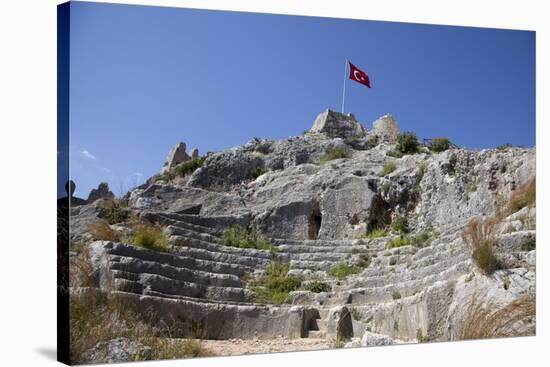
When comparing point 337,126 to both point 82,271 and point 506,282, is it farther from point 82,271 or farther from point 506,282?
point 82,271

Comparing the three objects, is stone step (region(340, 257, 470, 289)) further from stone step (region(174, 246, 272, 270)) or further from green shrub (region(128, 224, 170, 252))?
green shrub (region(128, 224, 170, 252))

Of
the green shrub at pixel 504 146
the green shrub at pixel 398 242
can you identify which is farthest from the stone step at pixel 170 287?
the green shrub at pixel 504 146

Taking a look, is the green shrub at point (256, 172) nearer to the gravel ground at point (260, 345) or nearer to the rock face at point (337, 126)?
the rock face at point (337, 126)

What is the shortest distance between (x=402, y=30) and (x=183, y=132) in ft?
12.9

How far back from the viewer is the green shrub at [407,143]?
43.3 ft

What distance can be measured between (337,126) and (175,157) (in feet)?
10.1

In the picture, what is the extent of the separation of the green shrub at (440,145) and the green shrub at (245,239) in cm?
310

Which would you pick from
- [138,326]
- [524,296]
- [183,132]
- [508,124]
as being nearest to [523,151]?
[508,124]

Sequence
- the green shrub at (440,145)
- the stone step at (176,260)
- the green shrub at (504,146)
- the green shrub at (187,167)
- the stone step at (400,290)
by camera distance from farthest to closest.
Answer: the green shrub at (504,146), the green shrub at (440,145), the stone step at (400,290), the green shrub at (187,167), the stone step at (176,260)

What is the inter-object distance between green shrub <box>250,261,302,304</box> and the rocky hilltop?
22 millimetres

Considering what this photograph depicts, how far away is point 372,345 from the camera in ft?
39.5

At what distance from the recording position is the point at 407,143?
1341 cm

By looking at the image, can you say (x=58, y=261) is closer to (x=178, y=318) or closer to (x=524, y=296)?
(x=178, y=318)

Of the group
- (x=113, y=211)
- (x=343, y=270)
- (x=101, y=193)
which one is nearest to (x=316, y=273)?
(x=343, y=270)
